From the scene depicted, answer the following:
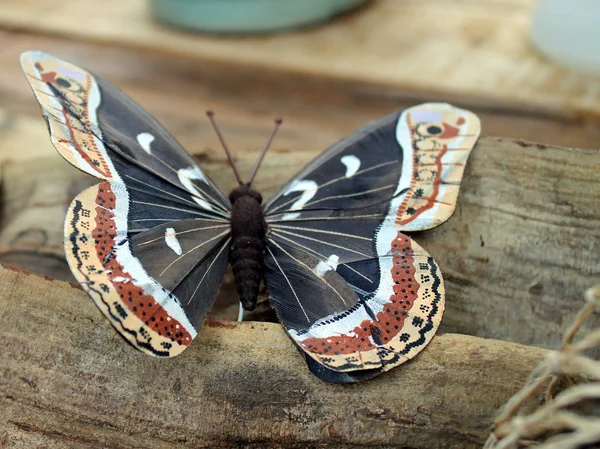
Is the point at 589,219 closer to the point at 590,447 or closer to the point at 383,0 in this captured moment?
the point at 590,447

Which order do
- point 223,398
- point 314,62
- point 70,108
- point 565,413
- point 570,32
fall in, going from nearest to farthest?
point 565,413, point 223,398, point 70,108, point 570,32, point 314,62

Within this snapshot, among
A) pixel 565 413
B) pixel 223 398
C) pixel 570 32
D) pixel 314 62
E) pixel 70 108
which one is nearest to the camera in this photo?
pixel 565 413

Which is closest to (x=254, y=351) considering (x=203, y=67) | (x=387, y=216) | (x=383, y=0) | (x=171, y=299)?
(x=171, y=299)

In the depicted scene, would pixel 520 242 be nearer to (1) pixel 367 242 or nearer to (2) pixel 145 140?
(1) pixel 367 242

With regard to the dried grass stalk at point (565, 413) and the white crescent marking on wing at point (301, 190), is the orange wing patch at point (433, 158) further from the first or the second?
the dried grass stalk at point (565, 413)

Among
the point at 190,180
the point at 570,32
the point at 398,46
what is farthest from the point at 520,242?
the point at 398,46

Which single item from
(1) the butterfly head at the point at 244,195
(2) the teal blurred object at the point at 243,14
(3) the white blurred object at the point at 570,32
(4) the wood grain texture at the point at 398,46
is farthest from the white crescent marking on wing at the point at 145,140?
(3) the white blurred object at the point at 570,32

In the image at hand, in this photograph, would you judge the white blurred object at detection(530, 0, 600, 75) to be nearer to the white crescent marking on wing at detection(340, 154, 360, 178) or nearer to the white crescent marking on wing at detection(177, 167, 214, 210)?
the white crescent marking on wing at detection(340, 154, 360, 178)
